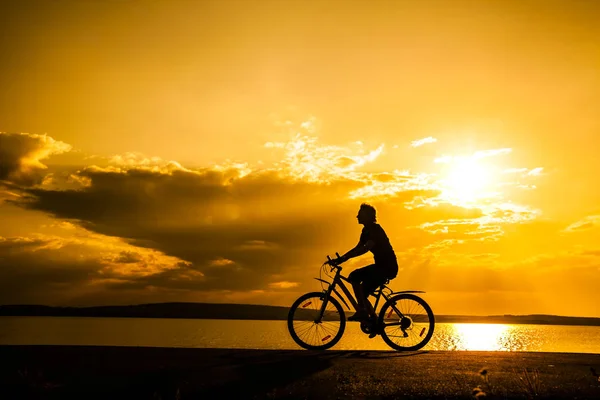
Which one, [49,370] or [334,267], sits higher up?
[334,267]

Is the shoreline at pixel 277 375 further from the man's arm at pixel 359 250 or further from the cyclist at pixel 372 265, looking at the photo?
the man's arm at pixel 359 250

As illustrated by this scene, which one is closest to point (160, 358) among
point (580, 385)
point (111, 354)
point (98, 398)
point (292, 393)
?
point (111, 354)

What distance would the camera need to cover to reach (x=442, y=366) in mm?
8633

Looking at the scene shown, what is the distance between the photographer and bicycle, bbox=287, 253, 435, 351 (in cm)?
1141

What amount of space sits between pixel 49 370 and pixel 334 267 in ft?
18.4

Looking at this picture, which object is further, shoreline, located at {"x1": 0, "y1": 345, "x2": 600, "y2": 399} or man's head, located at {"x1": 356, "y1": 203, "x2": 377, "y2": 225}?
man's head, located at {"x1": 356, "y1": 203, "x2": 377, "y2": 225}

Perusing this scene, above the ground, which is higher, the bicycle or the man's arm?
the man's arm

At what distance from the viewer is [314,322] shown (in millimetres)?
11617

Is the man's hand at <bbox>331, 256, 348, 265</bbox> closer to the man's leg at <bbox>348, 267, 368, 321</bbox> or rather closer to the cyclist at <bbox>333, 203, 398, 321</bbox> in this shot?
the cyclist at <bbox>333, 203, 398, 321</bbox>

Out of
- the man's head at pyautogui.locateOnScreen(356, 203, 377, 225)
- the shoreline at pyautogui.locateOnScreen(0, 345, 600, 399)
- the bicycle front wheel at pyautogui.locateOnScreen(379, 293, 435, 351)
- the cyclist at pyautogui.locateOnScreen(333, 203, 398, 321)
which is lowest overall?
the shoreline at pyautogui.locateOnScreen(0, 345, 600, 399)

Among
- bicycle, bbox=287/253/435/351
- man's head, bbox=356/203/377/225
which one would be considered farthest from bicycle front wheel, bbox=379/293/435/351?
man's head, bbox=356/203/377/225

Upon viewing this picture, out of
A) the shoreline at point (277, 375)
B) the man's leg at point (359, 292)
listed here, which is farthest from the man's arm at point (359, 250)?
the shoreline at point (277, 375)

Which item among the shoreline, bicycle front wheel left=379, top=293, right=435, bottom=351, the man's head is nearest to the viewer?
the shoreline

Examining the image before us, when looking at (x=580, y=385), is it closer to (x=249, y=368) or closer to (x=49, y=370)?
(x=249, y=368)
